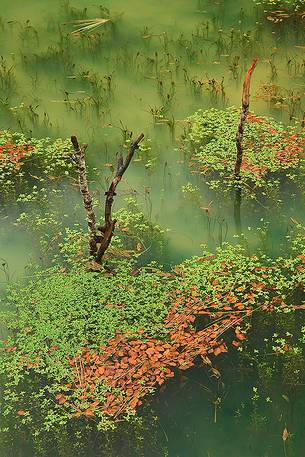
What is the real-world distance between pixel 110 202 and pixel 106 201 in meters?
0.03

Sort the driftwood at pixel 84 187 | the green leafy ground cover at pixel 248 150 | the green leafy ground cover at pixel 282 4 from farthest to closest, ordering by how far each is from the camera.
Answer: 1. the green leafy ground cover at pixel 282 4
2. the green leafy ground cover at pixel 248 150
3. the driftwood at pixel 84 187

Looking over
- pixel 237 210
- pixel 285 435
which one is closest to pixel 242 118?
pixel 237 210

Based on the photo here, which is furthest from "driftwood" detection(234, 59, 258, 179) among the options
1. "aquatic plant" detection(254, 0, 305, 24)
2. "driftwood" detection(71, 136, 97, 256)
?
"aquatic plant" detection(254, 0, 305, 24)

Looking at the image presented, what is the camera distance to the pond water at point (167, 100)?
305cm

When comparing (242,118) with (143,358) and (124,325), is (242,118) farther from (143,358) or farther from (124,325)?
(143,358)

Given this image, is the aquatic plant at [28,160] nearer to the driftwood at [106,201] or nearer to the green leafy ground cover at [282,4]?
the driftwood at [106,201]

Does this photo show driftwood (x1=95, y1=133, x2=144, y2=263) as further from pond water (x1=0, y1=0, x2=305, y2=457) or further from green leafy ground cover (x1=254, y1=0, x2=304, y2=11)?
green leafy ground cover (x1=254, y1=0, x2=304, y2=11)

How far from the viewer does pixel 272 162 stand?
4484 millimetres

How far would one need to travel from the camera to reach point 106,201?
11.3 feet

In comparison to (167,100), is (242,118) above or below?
above

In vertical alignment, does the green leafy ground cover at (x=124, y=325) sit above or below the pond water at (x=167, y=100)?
below

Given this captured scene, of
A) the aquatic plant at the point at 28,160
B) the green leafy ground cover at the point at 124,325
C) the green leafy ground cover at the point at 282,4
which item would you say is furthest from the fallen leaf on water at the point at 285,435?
the green leafy ground cover at the point at 282,4

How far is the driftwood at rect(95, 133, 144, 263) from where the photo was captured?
3.44m

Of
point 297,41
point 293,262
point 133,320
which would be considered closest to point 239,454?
point 133,320
